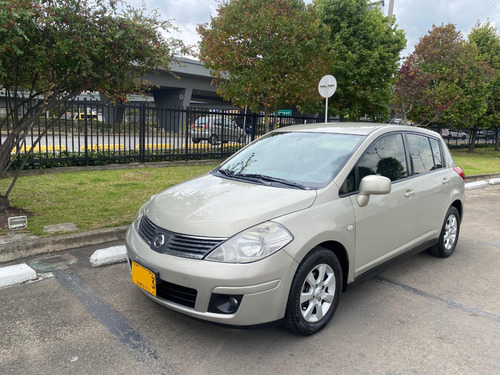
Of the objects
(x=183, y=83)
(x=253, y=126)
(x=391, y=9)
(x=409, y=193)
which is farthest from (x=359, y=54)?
(x=183, y=83)

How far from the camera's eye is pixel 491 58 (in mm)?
22203

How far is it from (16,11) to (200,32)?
8396 mm

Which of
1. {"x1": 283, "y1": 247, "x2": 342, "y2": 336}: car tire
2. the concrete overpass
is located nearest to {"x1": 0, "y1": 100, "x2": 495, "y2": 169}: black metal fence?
{"x1": 283, "y1": 247, "x2": 342, "y2": 336}: car tire

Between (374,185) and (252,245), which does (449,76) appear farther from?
(252,245)

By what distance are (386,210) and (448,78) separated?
1826 cm

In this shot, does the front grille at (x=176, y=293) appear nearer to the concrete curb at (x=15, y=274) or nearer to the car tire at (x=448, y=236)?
the concrete curb at (x=15, y=274)

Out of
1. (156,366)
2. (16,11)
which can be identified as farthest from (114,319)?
(16,11)

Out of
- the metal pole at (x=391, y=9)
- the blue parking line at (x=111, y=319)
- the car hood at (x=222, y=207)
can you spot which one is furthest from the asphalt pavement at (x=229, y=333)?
the metal pole at (x=391, y=9)

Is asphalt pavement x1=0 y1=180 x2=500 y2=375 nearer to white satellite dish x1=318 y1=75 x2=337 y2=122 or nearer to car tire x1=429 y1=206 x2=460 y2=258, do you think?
car tire x1=429 y1=206 x2=460 y2=258

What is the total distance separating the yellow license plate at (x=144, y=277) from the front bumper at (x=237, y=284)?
104 mm

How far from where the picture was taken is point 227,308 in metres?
2.58

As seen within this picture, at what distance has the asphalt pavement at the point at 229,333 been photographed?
259cm

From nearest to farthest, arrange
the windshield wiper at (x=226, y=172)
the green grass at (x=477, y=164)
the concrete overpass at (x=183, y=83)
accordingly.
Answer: the windshield wiper at (x=226, y=172) → the green grass at (x=477, y=164) → the concrete overpass at (x=183, y=83)

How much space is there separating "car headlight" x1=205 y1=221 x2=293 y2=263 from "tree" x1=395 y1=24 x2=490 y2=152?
16.8 metres
